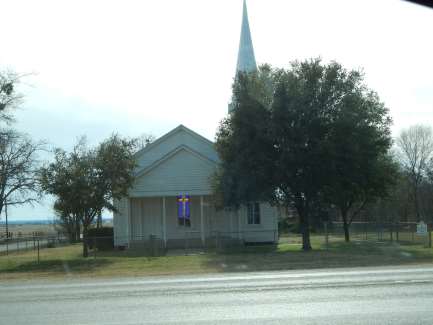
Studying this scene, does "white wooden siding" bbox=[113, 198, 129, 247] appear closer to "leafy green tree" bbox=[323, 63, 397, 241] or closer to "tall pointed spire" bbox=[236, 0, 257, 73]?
"leafy green tree" bbox=[323, 63, 397, 241]

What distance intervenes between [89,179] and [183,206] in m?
5.58

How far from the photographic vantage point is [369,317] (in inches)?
377

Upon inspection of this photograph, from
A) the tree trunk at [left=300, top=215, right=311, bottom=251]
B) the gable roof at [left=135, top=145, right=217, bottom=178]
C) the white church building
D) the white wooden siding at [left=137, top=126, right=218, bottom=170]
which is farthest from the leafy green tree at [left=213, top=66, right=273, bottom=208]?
the white wooden siding at [left=137, top=126, right=218, bottom=170]

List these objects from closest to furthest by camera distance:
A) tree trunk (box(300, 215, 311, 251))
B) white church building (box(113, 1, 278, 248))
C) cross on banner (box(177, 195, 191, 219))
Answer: tree trunk (box(300, 215, 311, 251)) < cross on banner (box(177, 195, 191, 219)) < white church building (box(113, 1, 278, 248))

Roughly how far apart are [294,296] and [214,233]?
2166 cm

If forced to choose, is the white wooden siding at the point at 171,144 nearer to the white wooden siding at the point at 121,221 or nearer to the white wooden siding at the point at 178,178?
the white wooden siding at the point at 121,221

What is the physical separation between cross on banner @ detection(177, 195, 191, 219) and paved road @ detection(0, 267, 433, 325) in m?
15.5

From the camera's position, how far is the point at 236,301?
1172cm

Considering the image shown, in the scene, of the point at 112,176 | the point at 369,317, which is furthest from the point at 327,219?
the point at 369,317

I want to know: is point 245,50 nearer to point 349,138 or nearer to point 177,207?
point 177,207

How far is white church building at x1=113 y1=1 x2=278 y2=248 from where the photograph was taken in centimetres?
3300

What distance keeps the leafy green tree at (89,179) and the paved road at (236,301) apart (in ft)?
40.4

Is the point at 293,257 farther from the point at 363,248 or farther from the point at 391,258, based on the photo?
the point at 363,248

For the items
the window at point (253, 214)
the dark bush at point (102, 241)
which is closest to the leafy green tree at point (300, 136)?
the window at point (253, 214)
